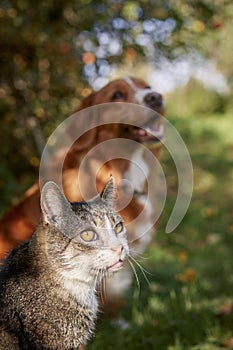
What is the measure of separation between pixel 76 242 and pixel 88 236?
6 cm

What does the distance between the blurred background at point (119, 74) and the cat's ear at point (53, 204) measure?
1.83 metres

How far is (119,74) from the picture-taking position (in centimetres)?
670

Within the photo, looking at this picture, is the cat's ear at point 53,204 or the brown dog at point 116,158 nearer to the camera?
the cat's ear at point 53,204

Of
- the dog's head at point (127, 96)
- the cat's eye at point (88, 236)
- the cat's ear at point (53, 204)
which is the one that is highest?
the cat's ear at point (53, 204)

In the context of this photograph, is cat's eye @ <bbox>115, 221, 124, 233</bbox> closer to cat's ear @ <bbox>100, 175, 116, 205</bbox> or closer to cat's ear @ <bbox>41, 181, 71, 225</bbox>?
cat's ear @ <bbox>100, 175, 116, 205</bbox>

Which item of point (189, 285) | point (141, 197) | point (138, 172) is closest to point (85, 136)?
point (138, 172)

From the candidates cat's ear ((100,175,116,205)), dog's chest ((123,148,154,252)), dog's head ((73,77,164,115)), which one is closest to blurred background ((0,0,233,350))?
dog's chest ((123,148,154,252))

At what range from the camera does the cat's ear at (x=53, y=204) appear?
7.76 feet

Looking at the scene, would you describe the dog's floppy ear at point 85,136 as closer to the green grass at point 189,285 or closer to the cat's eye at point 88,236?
the green grass at point 189,285

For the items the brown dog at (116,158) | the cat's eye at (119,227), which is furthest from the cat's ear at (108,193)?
the brown dog at (116,158)

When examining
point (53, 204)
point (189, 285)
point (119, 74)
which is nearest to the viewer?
point (53, 204)

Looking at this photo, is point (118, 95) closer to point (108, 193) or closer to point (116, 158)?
point (116, 158)

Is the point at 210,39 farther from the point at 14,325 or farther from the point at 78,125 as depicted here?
the point at 14,325

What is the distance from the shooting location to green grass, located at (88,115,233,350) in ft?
13.3
